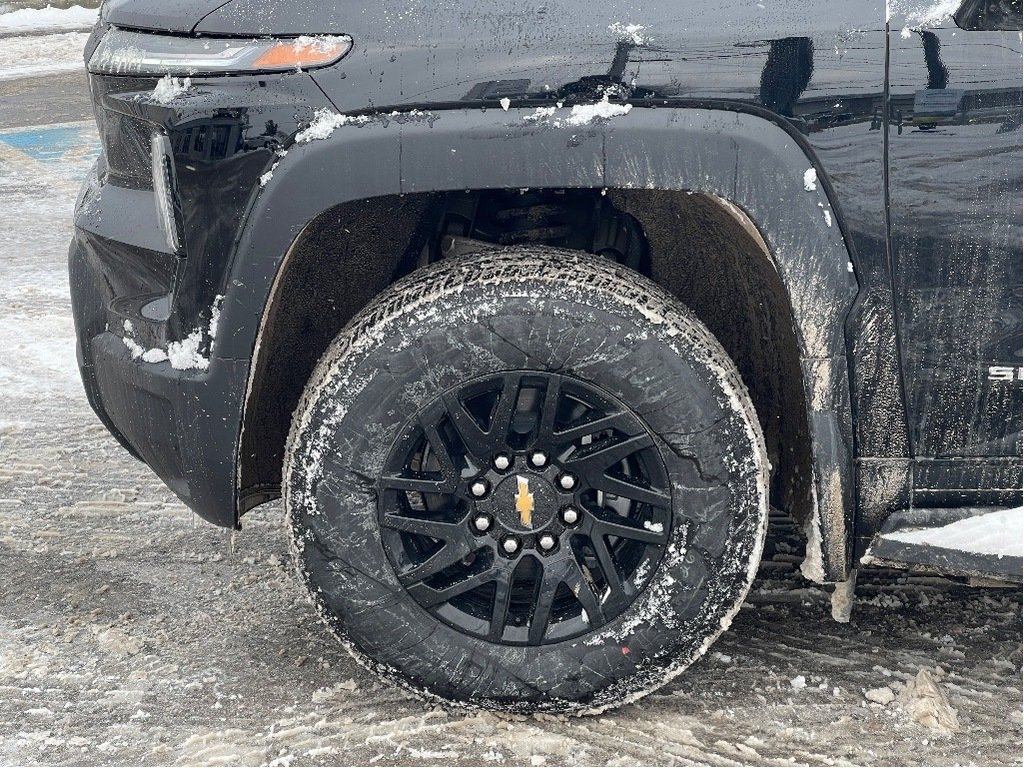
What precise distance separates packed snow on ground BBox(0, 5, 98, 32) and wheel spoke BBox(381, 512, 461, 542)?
1594 centimetres

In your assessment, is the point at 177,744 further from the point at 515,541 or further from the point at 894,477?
the point at 894,477

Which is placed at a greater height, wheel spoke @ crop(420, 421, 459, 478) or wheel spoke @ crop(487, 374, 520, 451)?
wheel spoke @ crop(487, 374, 520, 451)

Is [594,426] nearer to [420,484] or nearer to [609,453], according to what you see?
[609,453]

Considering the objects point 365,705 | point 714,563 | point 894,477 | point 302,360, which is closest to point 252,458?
point 302,360

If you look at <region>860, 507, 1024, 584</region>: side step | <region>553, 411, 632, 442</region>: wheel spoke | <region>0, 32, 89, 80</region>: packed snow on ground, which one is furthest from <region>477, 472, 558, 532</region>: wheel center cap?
<region>0, 32, 89, 80</region>: packed snow on ground

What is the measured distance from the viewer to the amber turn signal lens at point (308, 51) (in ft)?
6.47

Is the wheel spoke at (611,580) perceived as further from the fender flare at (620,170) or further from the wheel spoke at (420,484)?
the fender flare at (620,170)

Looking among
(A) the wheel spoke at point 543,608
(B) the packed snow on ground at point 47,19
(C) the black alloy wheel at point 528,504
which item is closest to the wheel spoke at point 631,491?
(C) the black alloy wheel at point 528,504

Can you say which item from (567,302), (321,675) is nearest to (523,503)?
(567,302)

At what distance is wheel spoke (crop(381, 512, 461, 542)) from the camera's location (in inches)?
85.6

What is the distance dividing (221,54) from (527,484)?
1.00 meters

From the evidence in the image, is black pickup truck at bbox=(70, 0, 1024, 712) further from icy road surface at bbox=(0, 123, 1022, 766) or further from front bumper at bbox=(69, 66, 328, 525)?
icy road surface at bbox=(0, 123, 1022, 766)

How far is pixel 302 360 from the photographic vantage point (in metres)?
2.58

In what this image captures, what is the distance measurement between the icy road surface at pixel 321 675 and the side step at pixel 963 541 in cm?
41
